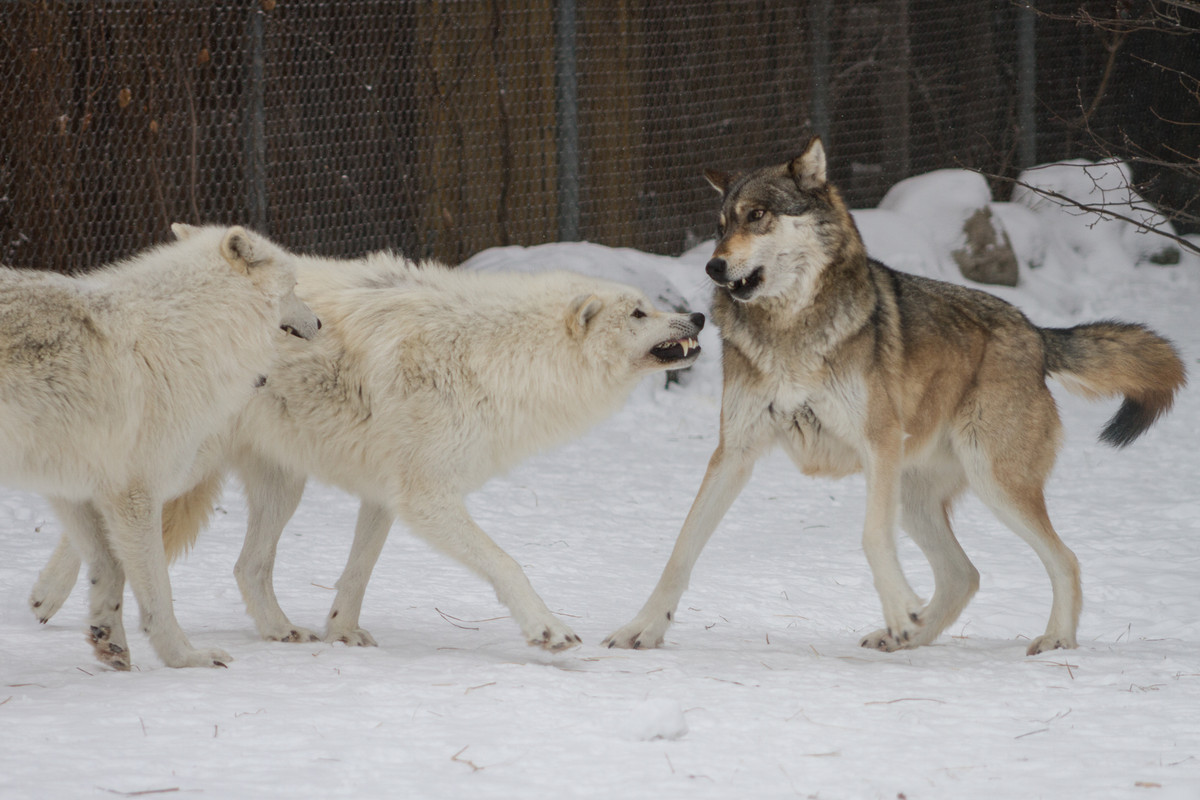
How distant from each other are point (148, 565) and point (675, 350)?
77.3 inches

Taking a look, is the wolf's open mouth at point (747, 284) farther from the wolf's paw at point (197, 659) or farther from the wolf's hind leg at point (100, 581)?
the wolf's hind leg at point (100, 581)

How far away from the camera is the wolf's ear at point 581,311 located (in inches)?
169

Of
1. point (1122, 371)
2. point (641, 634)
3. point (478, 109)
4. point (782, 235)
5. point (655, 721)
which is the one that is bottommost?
point (641, 634)

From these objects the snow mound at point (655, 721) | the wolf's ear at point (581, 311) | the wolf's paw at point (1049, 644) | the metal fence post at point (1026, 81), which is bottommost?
the wolf's paw at point (1049, 644)

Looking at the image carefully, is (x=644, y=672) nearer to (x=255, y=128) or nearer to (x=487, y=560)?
(x=487, y=560)

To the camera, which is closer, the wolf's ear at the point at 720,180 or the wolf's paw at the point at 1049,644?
the wolf's paw at the point at 1049,644

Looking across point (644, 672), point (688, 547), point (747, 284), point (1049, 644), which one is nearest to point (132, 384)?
point (644, 672)

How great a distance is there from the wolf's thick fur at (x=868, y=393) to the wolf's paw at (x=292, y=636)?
108cm

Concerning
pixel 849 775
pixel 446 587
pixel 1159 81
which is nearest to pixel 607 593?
pixel 446 587

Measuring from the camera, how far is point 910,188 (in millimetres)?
10727

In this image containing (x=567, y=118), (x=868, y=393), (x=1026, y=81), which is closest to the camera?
(x=868, y=393)

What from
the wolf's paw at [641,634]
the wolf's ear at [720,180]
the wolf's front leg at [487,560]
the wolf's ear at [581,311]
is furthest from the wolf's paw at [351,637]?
the wolf's ear at [720,180]

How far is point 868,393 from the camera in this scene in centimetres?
445

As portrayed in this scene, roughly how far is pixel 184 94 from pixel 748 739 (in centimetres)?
625
